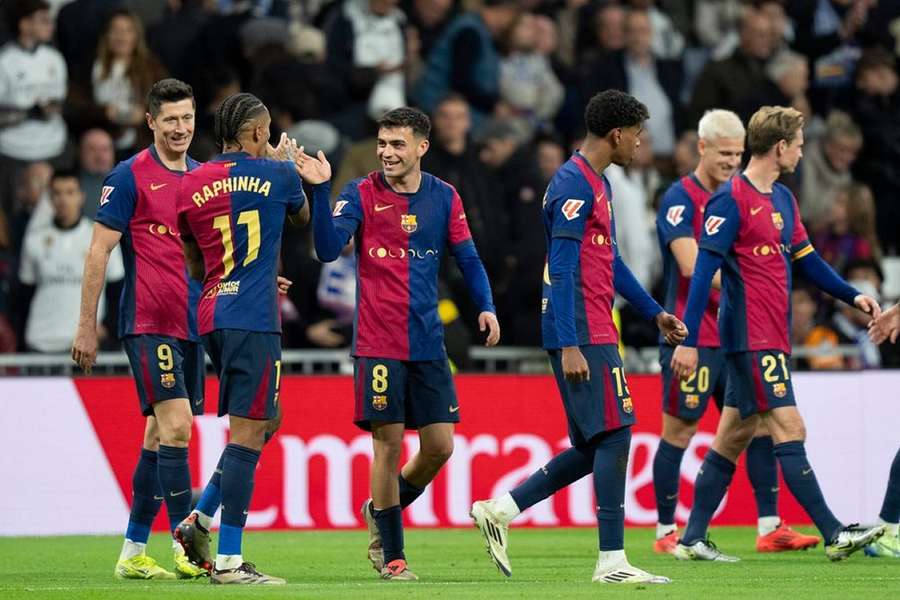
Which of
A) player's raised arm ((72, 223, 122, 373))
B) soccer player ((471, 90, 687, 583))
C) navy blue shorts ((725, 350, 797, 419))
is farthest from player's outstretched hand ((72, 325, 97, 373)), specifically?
navy blue shorts ((725, 350, 797, 419))

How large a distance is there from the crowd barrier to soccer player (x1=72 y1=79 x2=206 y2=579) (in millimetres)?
3954

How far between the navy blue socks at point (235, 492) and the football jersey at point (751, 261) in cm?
335

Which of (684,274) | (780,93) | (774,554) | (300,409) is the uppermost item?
(780,93)

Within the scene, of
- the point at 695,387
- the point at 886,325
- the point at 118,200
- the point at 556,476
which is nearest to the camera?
the point at 556,476

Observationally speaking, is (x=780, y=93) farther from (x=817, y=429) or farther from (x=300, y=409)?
(x=300, y=409)

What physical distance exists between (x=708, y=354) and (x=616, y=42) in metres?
8.02

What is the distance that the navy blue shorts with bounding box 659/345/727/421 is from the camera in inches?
488

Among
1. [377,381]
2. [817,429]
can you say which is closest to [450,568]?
[377,381]

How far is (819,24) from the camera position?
21031 mm

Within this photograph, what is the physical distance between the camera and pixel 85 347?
10.3 metres

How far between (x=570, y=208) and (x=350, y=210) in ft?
4.45

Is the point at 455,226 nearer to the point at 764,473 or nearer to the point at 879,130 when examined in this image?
the point at 764,473

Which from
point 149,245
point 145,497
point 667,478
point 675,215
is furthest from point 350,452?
point 149,245

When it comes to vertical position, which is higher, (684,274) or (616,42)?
(616,42)
